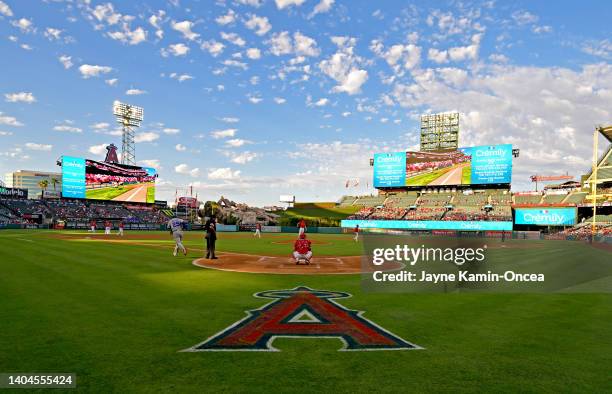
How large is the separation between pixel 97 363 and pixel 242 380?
2.07m

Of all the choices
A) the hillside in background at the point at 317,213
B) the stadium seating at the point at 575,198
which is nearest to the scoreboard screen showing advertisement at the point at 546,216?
the stadium seating at the point at 575,198

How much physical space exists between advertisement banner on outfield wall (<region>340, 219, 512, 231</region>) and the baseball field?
165 feet

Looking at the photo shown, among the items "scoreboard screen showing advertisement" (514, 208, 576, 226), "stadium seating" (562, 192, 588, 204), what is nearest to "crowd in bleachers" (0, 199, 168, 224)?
"scoreboard screen showing advertisement" (514, 208, 576, 226)

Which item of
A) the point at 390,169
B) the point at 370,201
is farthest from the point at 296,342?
the point at 370,201

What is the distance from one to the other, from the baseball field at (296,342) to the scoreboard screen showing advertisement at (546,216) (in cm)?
5725

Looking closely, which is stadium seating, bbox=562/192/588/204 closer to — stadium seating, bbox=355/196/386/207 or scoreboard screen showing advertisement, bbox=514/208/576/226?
scoreboard screen showing advertisement, bbox=514/208/576/226

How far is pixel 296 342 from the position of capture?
609 cm

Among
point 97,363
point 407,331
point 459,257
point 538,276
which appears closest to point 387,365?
point 407,331

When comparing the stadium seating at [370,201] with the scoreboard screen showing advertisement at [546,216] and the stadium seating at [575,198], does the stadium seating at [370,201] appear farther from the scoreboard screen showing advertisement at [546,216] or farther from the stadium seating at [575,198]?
the stadium seating at [575,198]

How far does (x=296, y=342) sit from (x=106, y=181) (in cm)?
8083

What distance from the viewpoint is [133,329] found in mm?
6621

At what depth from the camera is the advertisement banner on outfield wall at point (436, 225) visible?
57.6 metres

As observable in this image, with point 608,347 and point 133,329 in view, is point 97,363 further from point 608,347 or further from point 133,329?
point 608,347

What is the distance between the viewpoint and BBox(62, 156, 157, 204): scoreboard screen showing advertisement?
70.8 meters
